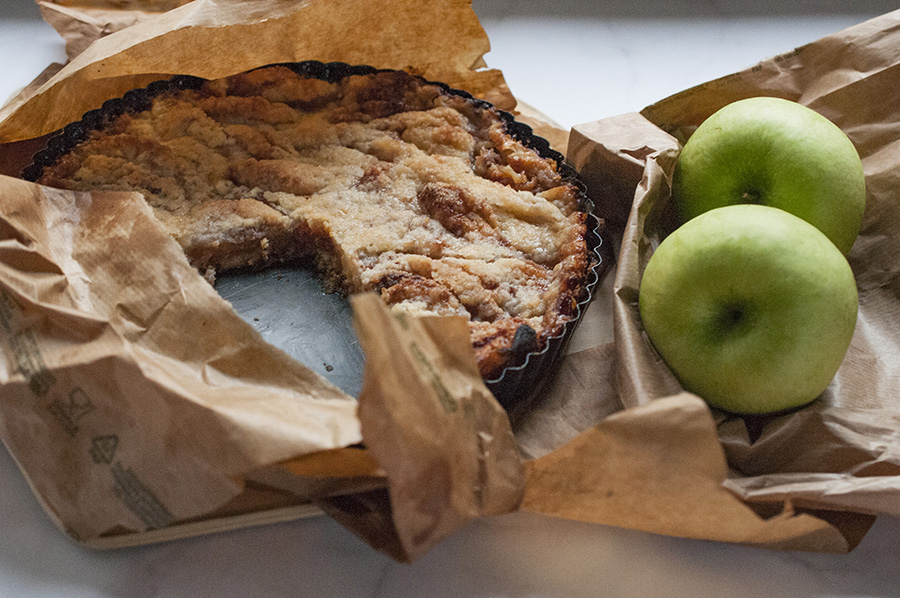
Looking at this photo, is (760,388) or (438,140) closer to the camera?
(760,388)

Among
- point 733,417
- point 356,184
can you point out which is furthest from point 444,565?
point 356,184

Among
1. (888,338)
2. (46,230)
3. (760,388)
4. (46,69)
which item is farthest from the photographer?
(46,69)

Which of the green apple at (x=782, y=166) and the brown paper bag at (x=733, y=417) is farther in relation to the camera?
the green apple at (x=782, y=166)

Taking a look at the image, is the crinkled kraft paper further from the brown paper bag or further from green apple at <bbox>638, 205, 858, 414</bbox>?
green apple at <bbox>638, 205, 858, 414</bbox>

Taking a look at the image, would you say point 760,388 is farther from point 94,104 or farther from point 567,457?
point 94,104

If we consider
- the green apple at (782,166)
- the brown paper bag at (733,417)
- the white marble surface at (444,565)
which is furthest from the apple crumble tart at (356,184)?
the white marble surface at (444,565)

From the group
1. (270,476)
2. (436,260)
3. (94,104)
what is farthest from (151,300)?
(94,104)

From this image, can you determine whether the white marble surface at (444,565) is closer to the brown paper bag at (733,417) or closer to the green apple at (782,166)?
the brown paper bag at (733,417)
